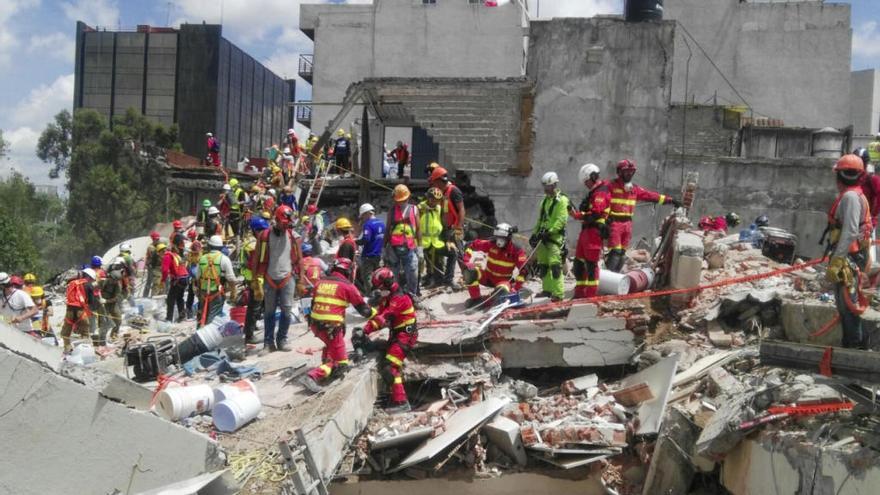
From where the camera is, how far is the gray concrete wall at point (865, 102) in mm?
30097

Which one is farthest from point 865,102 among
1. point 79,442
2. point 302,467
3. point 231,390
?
point 79,442

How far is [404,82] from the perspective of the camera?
15.5 meters

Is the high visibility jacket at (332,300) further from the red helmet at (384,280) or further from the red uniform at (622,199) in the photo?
the red uniform at (622,199)

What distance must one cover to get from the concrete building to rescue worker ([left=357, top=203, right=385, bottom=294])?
2896cm

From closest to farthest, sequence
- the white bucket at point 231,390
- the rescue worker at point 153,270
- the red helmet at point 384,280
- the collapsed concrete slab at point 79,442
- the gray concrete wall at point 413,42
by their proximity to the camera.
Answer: the collapsed concrete slab at point 79,442 < the white bucket at point 231,390 < the red helmet at point 384,280 < the rescue worker at point 153,270 < the gray concrete wall at point 413,42

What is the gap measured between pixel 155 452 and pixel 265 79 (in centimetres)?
4011

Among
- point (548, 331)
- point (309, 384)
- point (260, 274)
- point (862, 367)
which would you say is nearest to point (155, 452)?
point (309, 384)

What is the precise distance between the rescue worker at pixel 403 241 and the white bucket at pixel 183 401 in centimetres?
317

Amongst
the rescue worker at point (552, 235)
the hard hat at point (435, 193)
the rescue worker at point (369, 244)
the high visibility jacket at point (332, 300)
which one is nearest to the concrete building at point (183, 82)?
the rescue worker at point (369, 244)

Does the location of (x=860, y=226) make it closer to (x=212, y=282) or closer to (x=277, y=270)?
(x=277, y=270)

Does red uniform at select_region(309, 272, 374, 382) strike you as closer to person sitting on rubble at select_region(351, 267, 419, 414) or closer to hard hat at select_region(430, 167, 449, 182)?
person sitting on rubble at select_region(351, 267, 419, 414)

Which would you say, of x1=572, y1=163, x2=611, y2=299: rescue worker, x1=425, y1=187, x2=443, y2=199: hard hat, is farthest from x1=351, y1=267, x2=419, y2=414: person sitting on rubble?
x1=425, y1=187, x2=443, y2=199: hard hat

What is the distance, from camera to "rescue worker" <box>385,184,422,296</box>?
9023 mm

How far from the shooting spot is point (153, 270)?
14.8 meters
